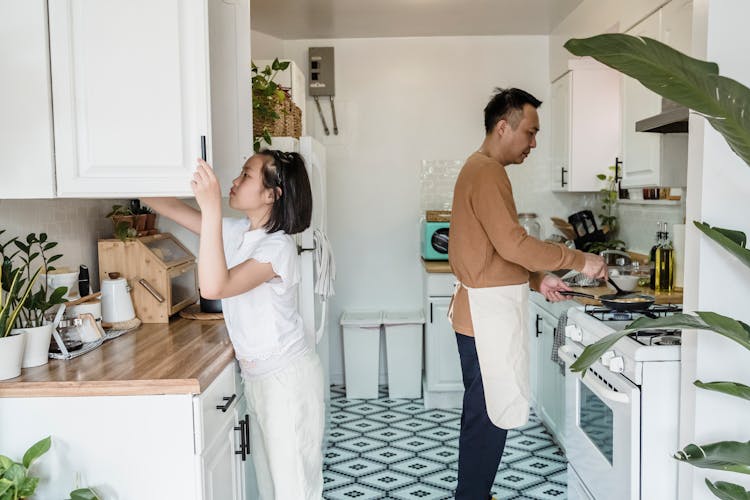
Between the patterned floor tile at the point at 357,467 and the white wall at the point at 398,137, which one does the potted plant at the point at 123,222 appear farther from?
the white wall at the point at 398,137

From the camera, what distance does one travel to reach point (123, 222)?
97.3 inches

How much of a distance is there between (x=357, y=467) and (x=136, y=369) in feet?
6.49

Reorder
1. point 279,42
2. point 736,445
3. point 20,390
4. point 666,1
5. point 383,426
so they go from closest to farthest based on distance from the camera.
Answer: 1. point 736,445
2. point 20,390
3. point 666,1
4. point 383,426
5. point 279,42

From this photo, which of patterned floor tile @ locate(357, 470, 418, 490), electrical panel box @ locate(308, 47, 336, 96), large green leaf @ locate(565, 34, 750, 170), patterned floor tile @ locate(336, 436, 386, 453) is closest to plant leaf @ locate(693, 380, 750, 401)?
large green leaf @ locate(565, 34, 750, 170)

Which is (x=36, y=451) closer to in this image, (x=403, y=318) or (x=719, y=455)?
(x=719, y=455)

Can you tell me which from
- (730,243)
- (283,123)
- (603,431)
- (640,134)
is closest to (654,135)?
(640,134)

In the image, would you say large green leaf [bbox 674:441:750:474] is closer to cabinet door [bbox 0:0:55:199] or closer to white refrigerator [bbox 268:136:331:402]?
cabinet door [bbox 0:0:55:199]

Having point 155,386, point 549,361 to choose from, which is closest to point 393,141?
point 549,361

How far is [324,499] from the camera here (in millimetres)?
3053

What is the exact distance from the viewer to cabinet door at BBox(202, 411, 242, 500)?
5.53 feet

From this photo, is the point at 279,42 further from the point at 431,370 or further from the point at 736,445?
the point at 736,445

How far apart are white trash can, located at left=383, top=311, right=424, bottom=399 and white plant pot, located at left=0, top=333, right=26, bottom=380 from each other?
3003 millimetres

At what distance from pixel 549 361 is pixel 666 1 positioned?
1.89 metres

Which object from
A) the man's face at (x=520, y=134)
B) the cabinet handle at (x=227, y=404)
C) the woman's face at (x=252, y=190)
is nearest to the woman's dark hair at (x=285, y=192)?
the woman's face at (x=252, y=190)
